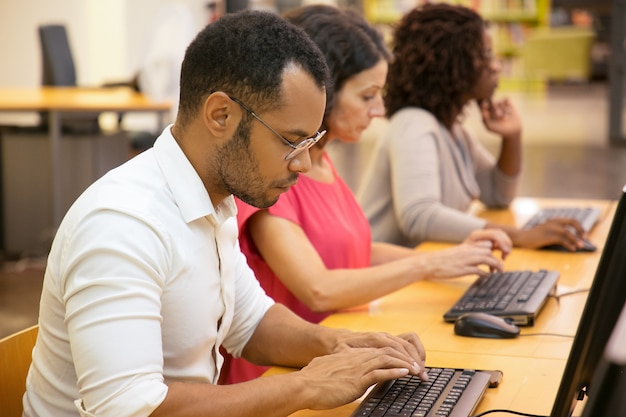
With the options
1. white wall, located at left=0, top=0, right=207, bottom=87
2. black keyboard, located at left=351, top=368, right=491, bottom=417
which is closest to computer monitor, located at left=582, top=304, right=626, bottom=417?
black keyboard, located at left=351, top=368, right=491, bottom=417

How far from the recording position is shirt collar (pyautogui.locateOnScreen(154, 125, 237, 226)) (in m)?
1.33

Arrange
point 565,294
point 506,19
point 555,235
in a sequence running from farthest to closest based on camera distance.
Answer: point 506,19 → point 555,235 → point 565,294

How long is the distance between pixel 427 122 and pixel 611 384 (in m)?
2.23

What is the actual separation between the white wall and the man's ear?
7757 mm

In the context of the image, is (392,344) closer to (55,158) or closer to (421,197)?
(421,197)

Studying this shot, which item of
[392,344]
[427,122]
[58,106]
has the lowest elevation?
[58,106]

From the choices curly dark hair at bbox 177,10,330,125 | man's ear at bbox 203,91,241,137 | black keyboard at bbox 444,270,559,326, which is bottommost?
black keyboard at bbox 444,270,559,326

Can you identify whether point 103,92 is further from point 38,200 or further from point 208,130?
point 208,130

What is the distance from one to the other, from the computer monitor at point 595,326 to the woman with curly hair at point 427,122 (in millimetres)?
1538

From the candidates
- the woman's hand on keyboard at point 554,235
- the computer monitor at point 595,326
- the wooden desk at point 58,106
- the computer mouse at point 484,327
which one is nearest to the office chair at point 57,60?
the wooden desk at point 58,106

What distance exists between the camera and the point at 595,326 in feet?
3.76

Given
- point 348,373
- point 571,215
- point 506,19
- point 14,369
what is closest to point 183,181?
point 348,373

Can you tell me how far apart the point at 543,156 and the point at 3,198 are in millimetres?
4971

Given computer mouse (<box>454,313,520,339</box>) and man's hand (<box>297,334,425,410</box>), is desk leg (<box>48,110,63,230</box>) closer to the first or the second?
computer mouse (<box>454,313,520,339</box>)
